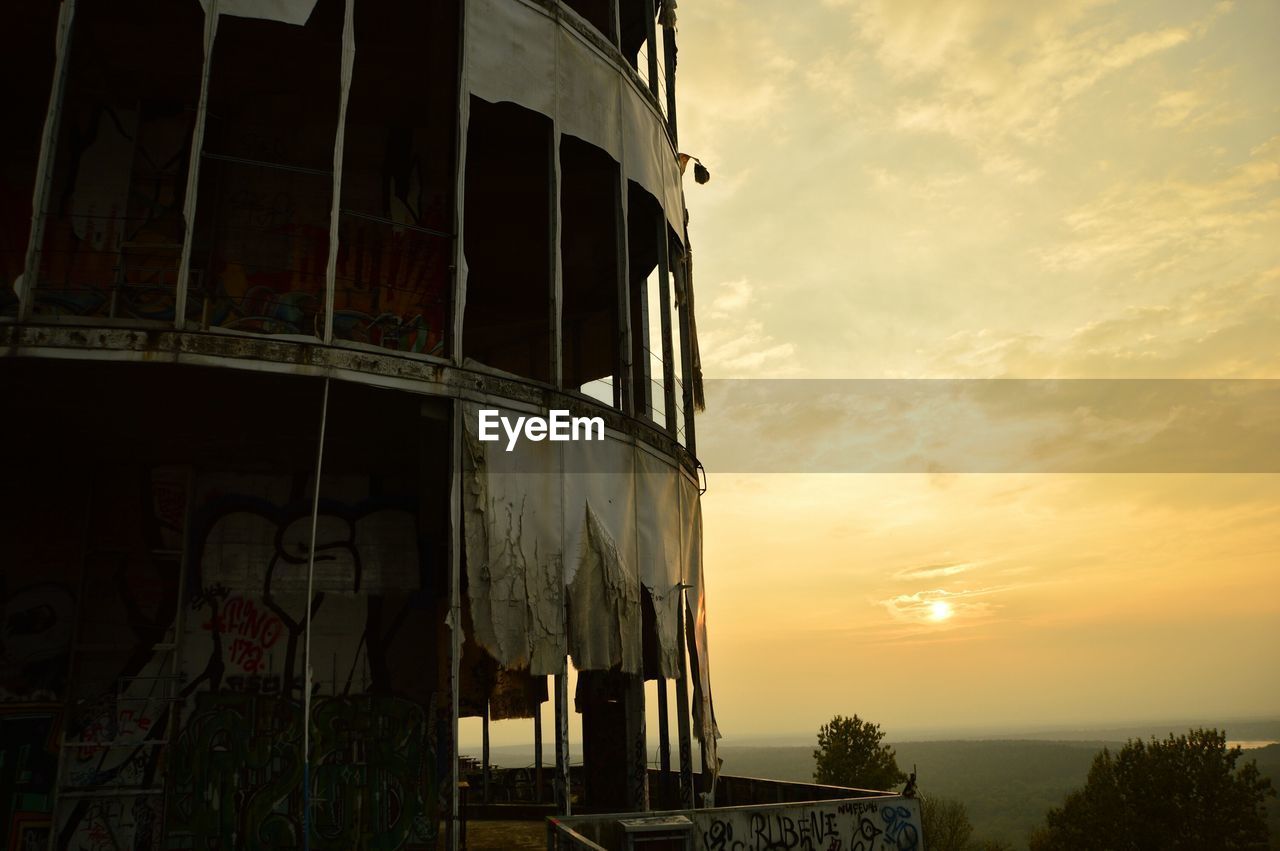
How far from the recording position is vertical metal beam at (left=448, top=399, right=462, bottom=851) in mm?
8906

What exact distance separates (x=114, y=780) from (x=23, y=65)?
946 cm

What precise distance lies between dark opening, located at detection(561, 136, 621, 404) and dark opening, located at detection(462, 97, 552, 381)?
1.65 feet

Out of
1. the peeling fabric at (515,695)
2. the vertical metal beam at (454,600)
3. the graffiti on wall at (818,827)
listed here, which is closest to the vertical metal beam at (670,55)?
the vertical metal beam at (454,600)

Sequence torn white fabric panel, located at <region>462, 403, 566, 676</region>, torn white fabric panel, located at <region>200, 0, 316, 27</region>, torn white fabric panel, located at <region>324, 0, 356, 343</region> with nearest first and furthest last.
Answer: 1. torn white fabric panel, located at <region>324, 0, 356, 343</region>
2. torn white fabric panel, located at <region>200, 0, 316, 27</region>
3. torn white fabric panel, located at <region>462, 403, 566, 676</region>

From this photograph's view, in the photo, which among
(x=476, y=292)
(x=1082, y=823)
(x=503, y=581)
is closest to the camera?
(x=503, y=581)

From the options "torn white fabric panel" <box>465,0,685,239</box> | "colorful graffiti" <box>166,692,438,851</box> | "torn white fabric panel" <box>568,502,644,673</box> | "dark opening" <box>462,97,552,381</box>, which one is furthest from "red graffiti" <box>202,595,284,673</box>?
"torn white fabric panel" <box>465,0,685,239</box>

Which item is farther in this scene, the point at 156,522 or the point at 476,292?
the point at 476,292

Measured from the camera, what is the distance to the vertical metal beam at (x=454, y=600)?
8.91 meters

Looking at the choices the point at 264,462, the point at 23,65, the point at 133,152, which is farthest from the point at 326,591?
the point at 23,65

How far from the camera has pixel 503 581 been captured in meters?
10.0

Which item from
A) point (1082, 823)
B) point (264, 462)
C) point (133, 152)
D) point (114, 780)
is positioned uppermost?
point (133, 152)

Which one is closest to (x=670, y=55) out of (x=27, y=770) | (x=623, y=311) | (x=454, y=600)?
(x=623, y=311)

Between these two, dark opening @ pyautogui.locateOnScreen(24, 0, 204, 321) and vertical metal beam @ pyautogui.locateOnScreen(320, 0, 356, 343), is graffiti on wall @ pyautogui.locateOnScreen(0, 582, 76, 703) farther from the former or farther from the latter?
vertical metal beam @ pyautogui.locateOnScreen(320, 0, 356, 343)

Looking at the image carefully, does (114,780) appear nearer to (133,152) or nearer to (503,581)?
(503,581)
